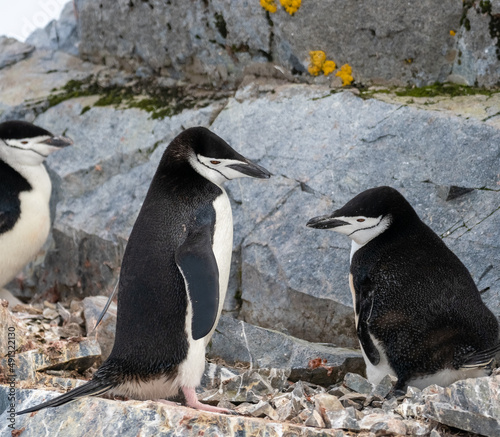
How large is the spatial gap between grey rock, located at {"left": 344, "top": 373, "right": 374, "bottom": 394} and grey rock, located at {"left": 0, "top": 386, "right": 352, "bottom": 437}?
71cm

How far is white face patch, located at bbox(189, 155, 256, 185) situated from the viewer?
333cm

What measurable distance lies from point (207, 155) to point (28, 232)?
2.01 m

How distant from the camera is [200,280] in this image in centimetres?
294

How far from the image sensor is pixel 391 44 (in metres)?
4.52

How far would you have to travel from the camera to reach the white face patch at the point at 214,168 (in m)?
3.33

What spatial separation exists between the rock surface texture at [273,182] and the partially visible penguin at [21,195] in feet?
0.93

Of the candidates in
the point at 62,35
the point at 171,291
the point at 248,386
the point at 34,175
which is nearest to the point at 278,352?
the point at 248,386

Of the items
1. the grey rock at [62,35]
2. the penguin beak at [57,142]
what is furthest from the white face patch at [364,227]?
the grey rock at [62,35]

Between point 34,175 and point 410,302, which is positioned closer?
point 410,302

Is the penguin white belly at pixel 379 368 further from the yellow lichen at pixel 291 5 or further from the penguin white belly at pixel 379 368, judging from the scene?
the yellow lichen at pixel 291 5

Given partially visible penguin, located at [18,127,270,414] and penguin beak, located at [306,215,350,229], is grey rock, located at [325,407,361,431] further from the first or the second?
penguin beak, located at [306,215,350,229]

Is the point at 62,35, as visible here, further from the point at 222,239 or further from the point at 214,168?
the point at 222,239

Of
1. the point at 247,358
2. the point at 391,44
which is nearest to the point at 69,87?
the point at 391,44

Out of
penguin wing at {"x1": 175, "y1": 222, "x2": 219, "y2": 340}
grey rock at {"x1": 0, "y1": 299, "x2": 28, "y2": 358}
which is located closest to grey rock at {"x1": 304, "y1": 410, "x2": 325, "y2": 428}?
penguin wing at {"x1": 175, "y1": 222, "x2": 219, "y2": 340}
